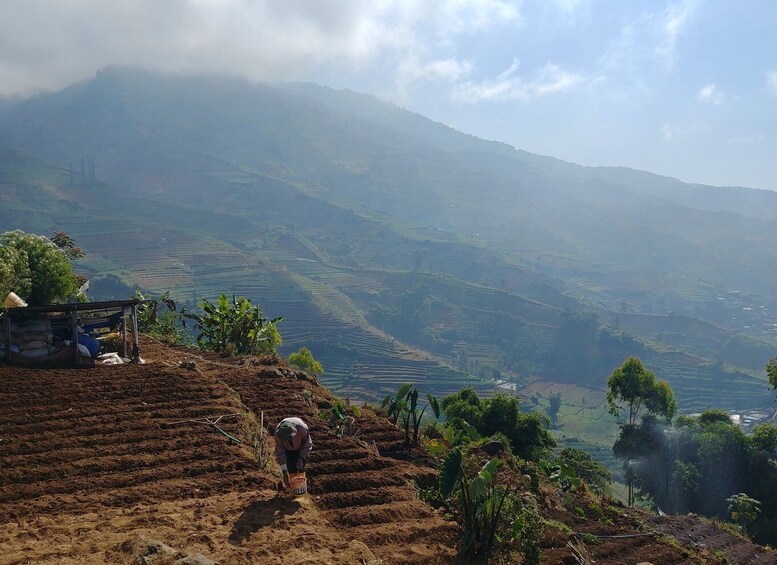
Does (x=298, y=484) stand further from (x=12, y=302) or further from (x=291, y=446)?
(x=12, y=302)

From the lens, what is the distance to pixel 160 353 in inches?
623

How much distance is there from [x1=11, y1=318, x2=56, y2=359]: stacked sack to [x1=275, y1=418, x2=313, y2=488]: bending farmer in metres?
7.29

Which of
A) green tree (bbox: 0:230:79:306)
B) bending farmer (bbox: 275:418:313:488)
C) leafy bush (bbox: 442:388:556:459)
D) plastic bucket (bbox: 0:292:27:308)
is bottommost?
leafy bush (bbox: 442:388:556:459)

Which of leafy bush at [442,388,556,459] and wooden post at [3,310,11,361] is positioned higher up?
wooden post at [3,310,11,361]

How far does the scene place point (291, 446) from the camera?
312 inches

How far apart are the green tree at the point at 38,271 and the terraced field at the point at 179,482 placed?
6075 millimetres

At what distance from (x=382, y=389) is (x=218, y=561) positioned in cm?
7988

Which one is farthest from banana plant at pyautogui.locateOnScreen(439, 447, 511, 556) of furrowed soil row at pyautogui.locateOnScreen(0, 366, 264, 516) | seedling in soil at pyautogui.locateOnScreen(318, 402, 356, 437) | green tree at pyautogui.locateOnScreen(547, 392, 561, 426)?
green tree at pyautogui.locateOnScreen(547, 392, 561, 426)

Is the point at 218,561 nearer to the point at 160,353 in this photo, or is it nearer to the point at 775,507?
the point at 160,353

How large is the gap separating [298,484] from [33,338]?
25.8 feet

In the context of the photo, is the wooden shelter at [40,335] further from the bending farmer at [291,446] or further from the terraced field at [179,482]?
the bending farmer at [291,446]

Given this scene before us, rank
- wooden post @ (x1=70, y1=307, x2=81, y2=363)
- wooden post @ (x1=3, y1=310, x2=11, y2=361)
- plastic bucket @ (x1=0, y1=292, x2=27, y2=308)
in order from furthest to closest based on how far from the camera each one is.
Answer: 1. plastic bucket @ (x1=0, y1=292, x2=27, y2=308)
2. wooden post @ (x1=70, y1=307, x2=81, y2=363)
3. wooden post @ (x1=3, y1=310, x2=11, y2=361)

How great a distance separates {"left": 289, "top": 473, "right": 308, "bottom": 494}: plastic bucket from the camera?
26.0ft

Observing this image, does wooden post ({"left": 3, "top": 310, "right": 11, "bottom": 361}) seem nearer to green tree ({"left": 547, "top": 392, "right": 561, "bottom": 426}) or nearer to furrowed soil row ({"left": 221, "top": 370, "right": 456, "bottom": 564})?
furrowed soil row ({"left": 221, "top": 370, "right": 456, "bottom": 564})
